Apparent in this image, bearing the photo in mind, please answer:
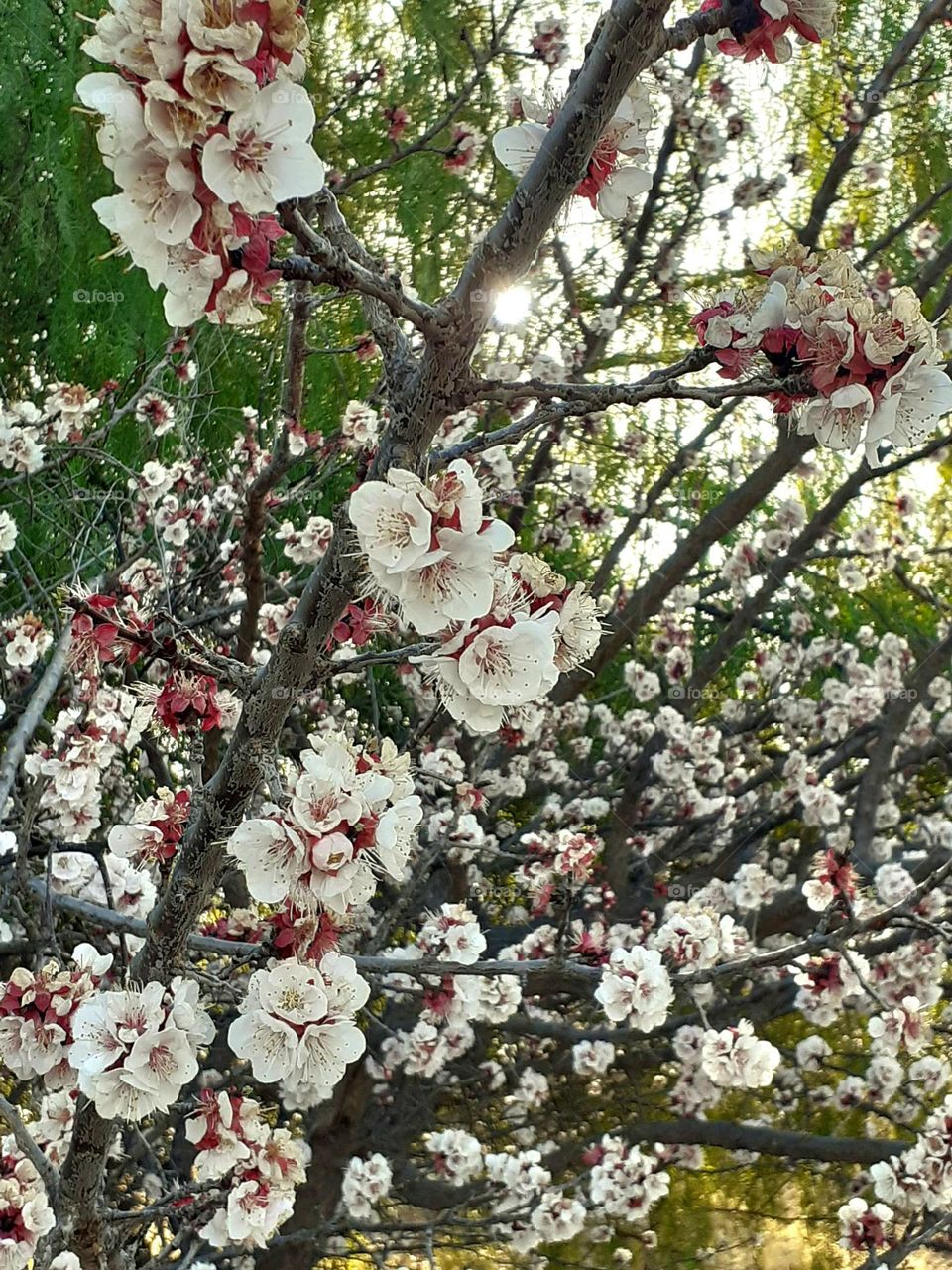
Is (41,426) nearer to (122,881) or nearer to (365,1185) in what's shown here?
(122,881)

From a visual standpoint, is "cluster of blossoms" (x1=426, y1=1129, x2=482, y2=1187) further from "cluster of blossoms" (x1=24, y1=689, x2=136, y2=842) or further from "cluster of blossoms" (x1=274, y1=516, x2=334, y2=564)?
"cluster of blossoms" (x1=274, y1=516, x2=334, y2=564)

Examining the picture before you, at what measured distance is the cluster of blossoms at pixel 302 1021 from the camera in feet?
3.12

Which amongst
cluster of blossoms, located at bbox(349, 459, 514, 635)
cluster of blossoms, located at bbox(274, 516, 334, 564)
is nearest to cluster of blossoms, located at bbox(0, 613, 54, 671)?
cluster of blossoms, located at bbox(274, 516, 334, 564)

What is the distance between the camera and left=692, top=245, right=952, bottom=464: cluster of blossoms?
0.81 m

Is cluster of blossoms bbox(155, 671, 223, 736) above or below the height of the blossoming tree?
below

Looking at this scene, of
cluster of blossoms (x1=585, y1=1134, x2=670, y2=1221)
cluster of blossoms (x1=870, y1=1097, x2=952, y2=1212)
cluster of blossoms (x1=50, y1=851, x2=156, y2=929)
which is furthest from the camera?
cluster of blossoms (x1=585, y1=1134, x2=670, y2=1221)

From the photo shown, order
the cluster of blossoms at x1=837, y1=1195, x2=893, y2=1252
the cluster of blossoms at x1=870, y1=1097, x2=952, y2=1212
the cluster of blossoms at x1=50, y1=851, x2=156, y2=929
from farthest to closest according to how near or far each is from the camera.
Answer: the cluster of blossoms at x1=837, y1=1195, x2=893, y2=1252
the cluster of blossoms at x1=870, y1=1097, x2=952, y2=1212
the cluster of blossoms at x1=50, y1=851, x2=156, y2=929

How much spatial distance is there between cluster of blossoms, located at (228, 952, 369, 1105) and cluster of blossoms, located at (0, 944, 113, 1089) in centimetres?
45

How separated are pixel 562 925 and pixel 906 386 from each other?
2.47 feet

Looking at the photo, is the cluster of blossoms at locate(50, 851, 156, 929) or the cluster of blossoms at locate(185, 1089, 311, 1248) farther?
the cluster of blossoms at locate(50, 851, 156, 929)

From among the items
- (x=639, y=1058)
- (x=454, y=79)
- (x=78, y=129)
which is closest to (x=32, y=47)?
(x=78, y=129)

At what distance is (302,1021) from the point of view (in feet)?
3.13

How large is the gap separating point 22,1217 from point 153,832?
0.47 meters

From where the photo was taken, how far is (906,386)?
833 millimetres
